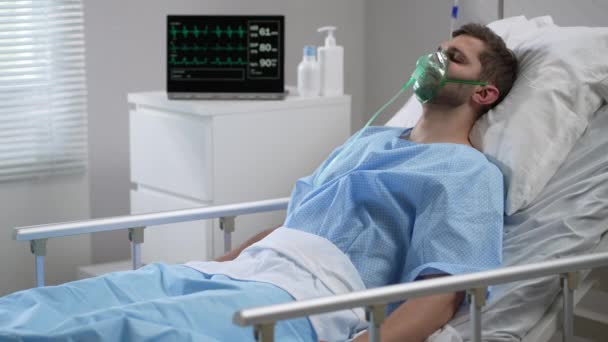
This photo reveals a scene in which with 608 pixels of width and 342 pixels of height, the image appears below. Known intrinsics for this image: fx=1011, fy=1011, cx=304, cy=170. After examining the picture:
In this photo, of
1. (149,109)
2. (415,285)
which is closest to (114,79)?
(149,109)

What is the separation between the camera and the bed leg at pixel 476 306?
1768 mm

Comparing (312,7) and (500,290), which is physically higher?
(312,7)

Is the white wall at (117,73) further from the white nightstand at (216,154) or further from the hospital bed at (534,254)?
the hospital bed at (534,254)

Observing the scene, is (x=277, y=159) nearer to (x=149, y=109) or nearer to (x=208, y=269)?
(x=149, y=109)

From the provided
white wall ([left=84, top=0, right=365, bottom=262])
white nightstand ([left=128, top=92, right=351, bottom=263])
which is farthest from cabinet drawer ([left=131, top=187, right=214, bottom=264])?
white wall ([left=84, top=0, right=365, bottom=262])

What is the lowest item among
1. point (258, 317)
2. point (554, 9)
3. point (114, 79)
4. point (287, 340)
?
point (287, 340)

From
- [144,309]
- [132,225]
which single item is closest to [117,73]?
[132,225]

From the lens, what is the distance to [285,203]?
98.4 inches

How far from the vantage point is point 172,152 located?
127 inches

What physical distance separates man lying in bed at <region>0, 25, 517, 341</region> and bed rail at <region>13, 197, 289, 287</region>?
9 cm

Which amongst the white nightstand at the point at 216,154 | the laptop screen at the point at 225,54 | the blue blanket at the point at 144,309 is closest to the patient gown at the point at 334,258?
the blue blanket at the point at 144,309

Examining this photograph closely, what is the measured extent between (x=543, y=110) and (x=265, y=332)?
1.07 m

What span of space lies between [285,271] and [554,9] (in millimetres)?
1736

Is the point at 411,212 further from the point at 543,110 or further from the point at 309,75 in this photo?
the point at 309,75
